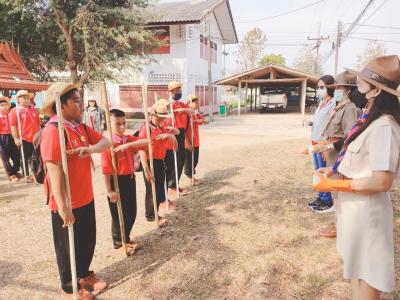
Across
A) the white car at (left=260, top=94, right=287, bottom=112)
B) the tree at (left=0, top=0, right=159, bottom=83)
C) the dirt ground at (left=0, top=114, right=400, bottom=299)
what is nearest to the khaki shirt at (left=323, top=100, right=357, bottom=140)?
the dirt ground at (left=0, top=114, right=400, bottom=299)

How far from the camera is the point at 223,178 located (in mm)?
6785

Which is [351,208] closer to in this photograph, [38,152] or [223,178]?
[38,152]

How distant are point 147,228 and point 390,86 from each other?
337cm

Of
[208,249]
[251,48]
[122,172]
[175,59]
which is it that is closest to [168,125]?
[122,172]

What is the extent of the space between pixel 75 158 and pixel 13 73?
26.2ft

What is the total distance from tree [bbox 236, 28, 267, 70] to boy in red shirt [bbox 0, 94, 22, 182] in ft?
152

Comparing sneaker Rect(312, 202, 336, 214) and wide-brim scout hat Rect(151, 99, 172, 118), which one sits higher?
wide-brim scout hat Rect(151, 99, 172, 118)

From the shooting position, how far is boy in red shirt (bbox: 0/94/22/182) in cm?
691

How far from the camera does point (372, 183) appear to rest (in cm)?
189

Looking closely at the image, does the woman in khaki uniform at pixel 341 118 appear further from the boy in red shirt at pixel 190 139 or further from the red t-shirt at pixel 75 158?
the boy in red shirt at pixel 190 139

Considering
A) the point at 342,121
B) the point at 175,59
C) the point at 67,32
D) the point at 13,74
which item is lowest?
the point at 342,121

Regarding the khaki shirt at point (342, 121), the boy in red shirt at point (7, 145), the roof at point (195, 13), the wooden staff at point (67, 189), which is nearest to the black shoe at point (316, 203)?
the khaki shirt at point (342, 121)

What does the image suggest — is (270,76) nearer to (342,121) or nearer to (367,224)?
(342,121)

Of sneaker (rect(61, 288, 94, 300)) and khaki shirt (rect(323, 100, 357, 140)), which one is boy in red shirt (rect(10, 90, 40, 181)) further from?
khaki shirt (rect(323, 100, 357, 140))
